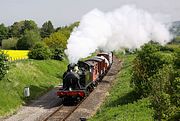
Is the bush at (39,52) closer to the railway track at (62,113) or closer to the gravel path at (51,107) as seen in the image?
the gravel path at (51,107)

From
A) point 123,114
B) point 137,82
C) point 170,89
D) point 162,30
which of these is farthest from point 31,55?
point 170,89

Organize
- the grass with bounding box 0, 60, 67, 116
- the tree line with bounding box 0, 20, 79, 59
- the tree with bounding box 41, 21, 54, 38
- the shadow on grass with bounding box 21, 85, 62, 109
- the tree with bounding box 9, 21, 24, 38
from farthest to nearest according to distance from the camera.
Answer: the tree with bounding box 41, 21, 54, 38 → the tree with bounding box 9, 21, 24, 38 → the tree line with bounding box 0, 20, 79, 59 → the shadow on grass with bounding box 21, 85, 62, 109 → the grass with bounding box 0, 60, 67, 116

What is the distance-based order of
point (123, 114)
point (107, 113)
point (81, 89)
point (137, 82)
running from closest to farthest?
point (123, 114)
point (107, 113)
point (137, 82)
point (81, 89)

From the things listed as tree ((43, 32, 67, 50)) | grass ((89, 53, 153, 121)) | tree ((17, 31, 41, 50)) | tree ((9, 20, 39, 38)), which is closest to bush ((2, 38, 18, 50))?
tree ((17, 31, 41, 50))

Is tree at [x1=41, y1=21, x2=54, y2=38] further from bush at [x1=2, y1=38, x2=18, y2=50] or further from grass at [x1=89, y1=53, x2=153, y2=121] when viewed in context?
grass at [x1=89, y1=53, x2=153, y2=121]

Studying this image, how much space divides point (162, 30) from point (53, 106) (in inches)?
563

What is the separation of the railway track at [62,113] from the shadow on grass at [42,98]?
1661mm

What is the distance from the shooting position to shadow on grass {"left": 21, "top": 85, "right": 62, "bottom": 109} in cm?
3328

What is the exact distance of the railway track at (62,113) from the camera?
2722 cm

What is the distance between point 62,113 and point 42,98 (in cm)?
735

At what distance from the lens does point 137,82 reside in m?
30.0

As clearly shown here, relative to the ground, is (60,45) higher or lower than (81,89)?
higher

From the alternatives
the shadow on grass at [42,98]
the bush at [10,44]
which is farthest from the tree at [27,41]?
the shadow on grass at [42,98]

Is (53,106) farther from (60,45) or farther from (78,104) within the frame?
(60,45)
